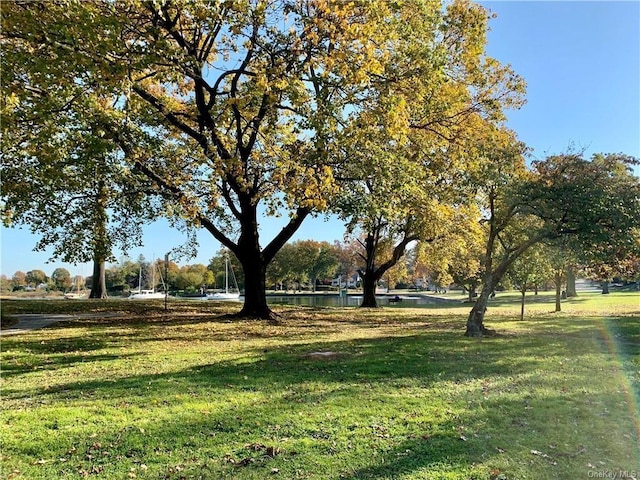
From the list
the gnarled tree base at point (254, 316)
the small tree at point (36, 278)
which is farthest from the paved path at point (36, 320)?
the small tree at point (36, 278)

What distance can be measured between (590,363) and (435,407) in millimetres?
4831

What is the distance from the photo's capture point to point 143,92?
46.0ft

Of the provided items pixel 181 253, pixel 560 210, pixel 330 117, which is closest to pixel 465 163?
pixel 560 210

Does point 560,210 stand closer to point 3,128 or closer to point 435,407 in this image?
point 435,407

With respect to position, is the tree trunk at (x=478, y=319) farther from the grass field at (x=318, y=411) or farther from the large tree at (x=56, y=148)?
the large tree at (x=56, y=148)

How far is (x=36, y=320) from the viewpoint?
16.3m

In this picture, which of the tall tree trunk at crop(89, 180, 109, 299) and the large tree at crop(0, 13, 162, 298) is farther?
the tall tree trunk at crop(89, 180, 109, 299)

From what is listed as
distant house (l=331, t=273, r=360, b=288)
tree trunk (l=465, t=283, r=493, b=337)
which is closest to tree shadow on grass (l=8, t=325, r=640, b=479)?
tree trunk (l=465, t=283, r=493, b=337)

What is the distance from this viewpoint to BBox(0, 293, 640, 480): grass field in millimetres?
4219

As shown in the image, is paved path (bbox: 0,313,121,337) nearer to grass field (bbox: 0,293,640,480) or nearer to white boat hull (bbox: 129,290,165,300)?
grass field (bbox: 0,293,640,480)

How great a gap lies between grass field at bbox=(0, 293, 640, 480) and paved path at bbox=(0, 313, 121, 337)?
296 cm

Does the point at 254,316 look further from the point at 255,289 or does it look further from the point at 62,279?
the point at 62,279

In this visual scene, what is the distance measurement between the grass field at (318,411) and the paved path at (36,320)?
296 cm

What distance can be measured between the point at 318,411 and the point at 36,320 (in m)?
14.5
